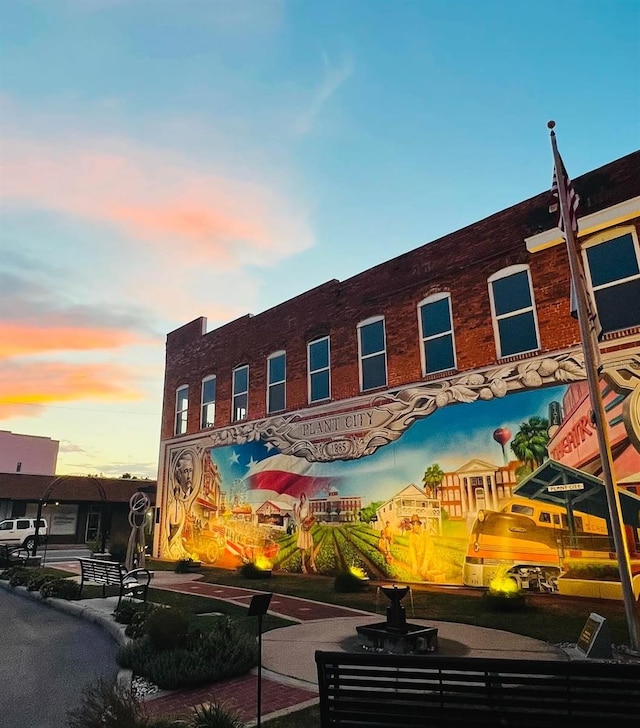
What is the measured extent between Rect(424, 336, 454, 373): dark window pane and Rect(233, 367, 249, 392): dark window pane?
861 centimetres

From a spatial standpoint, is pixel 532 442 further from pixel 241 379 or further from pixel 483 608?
pixel 241 379

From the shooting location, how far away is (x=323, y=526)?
16.3m

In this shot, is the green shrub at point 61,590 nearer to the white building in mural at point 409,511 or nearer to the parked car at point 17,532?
the white building in mural at point 409,511

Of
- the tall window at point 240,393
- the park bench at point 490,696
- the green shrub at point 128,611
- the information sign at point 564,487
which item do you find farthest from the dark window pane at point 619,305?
the tall window at point 240,393

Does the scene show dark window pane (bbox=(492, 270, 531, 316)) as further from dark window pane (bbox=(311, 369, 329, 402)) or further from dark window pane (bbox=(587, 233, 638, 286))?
dark window pane (bbox=(311, 369, 329, 402))

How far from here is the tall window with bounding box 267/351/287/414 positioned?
19.4m

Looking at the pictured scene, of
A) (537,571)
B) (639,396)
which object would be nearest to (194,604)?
(537,571)

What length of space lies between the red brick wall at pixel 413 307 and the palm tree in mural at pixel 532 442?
192 centimetres

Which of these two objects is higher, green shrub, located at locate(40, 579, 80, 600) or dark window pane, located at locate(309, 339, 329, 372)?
dark window pane, located at locate(309, 339, 329, 372)

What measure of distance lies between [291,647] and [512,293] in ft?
33.8

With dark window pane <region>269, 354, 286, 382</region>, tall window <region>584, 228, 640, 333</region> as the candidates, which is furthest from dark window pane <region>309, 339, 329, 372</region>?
tall window <region>584, 228, 640, 333</region>

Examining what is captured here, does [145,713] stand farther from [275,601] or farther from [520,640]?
[275,601]

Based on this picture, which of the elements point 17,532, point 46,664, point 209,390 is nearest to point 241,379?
point 209,390

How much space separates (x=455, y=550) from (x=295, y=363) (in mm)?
8835
